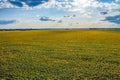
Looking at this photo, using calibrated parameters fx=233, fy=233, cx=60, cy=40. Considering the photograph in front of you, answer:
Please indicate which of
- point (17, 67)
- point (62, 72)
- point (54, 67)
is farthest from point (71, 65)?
point (17, 67)

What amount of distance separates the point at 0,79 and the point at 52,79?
138 inches

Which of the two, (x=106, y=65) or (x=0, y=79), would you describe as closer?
(x=0, y=79)

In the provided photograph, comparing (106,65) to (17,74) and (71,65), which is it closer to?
(71,65)

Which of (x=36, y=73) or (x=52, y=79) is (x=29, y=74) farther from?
(x=52, y=79)

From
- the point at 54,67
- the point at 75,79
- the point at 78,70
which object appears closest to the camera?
the point at 75,79

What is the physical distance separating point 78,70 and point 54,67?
221cm

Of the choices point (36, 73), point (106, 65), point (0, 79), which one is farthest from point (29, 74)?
point (106, 65)

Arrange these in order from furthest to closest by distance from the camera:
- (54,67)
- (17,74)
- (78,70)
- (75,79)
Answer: (54,67) → (78,70) → (17,74) → (75,79)

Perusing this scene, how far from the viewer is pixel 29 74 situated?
16625 millimetres

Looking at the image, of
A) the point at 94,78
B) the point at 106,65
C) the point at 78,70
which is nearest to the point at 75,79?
the point at 94,78

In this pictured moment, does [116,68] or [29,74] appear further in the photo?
[116,68]

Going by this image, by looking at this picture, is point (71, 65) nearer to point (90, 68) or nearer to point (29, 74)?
point (90, 68)

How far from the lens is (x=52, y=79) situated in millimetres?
15156

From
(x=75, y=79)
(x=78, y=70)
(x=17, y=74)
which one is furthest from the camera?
(x=78, y=70)
